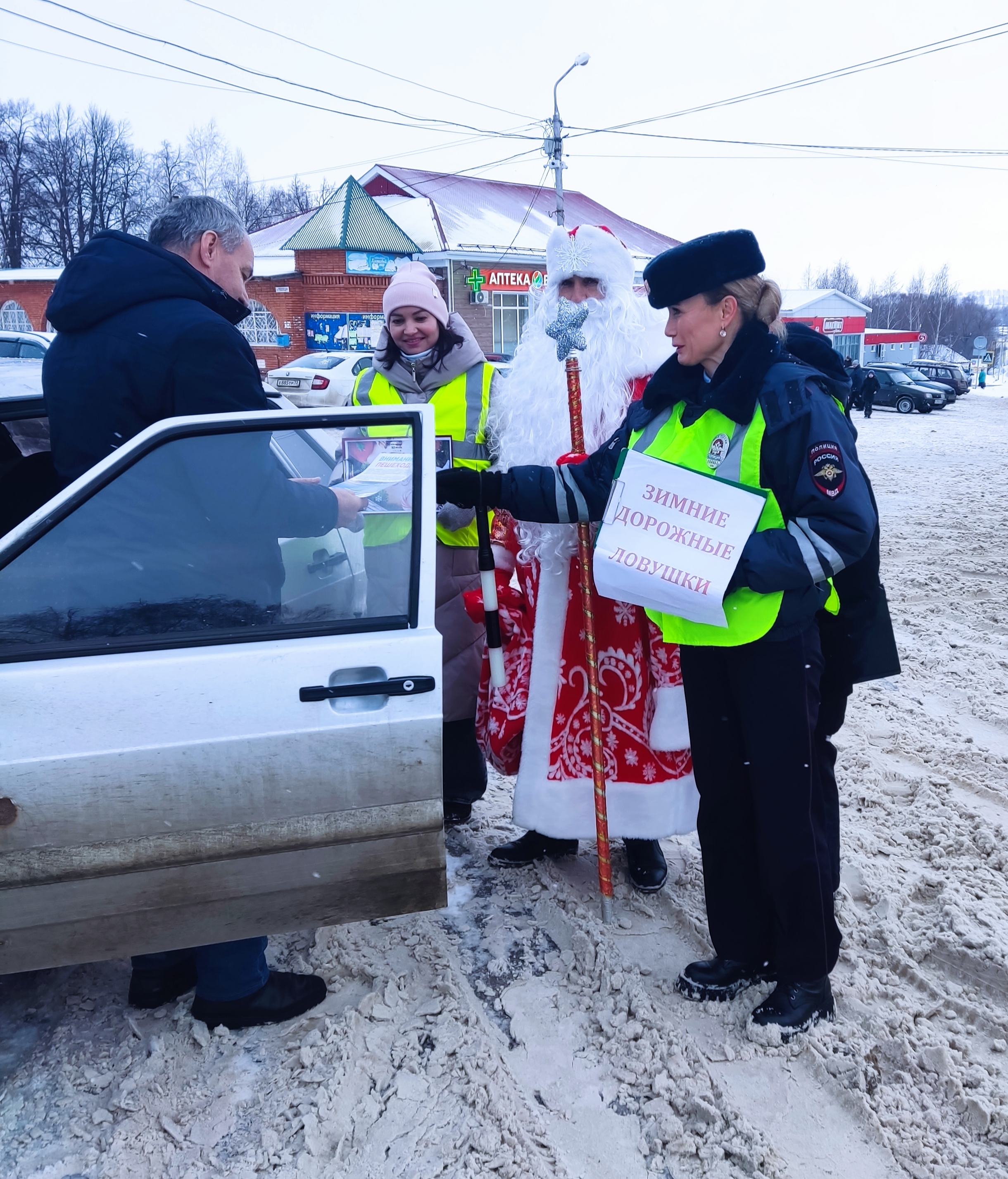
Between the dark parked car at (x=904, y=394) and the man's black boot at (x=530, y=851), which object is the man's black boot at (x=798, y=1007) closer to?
the man's black boot at (x=530, y=851)

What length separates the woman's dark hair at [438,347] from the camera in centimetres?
312

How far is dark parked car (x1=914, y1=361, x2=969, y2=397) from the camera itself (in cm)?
3189

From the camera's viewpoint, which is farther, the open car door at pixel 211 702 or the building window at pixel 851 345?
the building window at pixel 851 345

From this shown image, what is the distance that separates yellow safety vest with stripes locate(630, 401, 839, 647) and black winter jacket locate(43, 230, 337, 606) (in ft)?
2.87

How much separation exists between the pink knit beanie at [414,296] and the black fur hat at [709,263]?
1112 mm

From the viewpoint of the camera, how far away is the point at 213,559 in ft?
6.35

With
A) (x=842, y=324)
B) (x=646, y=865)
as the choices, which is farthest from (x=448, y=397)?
(x=842, y=324)

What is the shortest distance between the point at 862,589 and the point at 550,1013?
1351 millimetres

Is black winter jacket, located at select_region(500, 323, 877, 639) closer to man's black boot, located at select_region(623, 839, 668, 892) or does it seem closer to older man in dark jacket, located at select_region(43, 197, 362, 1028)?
older man in dark jacket, located at select_region(43, 197, 362, 1028)

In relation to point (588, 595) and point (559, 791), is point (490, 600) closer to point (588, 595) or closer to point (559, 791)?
point (588, 595)

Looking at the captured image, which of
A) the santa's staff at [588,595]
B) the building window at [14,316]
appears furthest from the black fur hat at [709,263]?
the building window at [14,316]

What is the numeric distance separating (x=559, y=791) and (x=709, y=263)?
165 cm

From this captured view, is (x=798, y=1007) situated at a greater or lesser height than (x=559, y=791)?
lesser

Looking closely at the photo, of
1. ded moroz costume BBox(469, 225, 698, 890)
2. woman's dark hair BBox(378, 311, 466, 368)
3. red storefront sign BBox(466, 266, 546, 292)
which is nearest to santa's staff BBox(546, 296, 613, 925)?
ded moroz costume BBox(469, 225, 698, 890)
